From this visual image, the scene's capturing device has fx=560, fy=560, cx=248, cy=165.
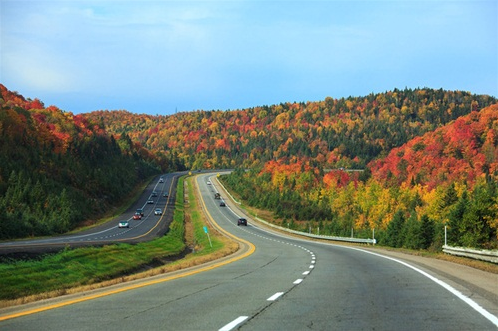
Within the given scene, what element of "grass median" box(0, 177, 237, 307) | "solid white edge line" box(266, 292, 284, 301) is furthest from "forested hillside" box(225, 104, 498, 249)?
"solid white edge line" box(266, 292, 284, 301)

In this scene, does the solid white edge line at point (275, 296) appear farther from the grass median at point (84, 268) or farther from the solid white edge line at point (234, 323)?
the grass median at point (84, 268)

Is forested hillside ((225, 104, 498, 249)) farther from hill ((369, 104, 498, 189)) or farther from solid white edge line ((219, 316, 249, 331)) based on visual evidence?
solid white edge line ((219, 316, 249, 331))

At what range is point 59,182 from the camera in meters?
96.1

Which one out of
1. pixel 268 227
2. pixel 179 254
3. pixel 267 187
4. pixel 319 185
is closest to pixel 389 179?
pixel 319 185

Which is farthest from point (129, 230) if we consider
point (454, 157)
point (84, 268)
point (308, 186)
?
point (454, 157)

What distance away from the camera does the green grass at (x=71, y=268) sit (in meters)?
22.2

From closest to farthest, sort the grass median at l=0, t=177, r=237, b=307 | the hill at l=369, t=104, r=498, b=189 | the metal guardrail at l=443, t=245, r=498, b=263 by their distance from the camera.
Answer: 1. the grass median at l=0, t=177, r=237, b=307
2. the metal guardrail at l=443, t=245, r=498, b=263
3. the hill at l=369, t=104, r=498, b=189

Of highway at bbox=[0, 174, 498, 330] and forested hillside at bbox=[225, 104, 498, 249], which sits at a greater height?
forested hillside at bbox=[225, 104, 498, 249]

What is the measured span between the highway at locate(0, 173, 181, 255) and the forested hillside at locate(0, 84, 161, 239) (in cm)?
429

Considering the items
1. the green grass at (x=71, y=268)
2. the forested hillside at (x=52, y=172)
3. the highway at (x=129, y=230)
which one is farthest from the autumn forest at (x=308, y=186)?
the green grass at (x=71, y=268)

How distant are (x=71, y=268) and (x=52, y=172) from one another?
7475 cm

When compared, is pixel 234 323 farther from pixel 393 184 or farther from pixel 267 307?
pixel 393 184

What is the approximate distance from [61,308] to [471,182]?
162 metres

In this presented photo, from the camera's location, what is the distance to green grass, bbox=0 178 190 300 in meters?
22.2
